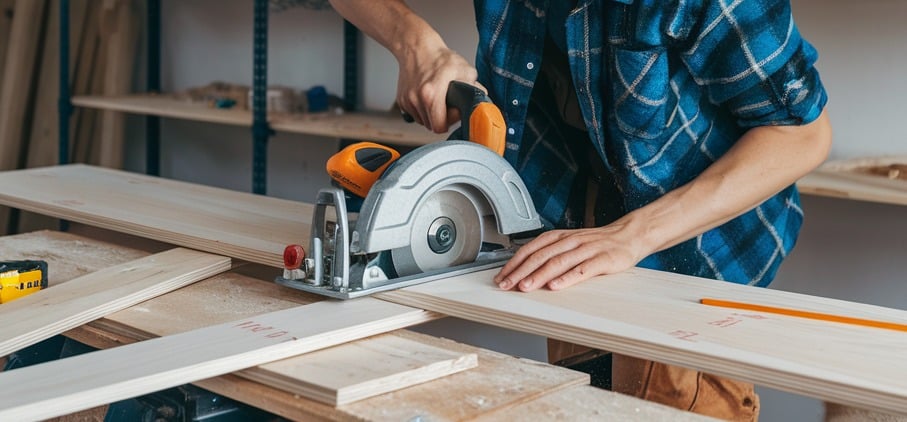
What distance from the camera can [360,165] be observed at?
1.55 m

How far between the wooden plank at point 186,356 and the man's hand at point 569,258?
0.17 metres

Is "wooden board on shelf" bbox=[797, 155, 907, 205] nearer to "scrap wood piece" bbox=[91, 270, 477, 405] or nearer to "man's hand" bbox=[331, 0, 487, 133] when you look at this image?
"man's hand" bbox=[331, 0, 487, 133]

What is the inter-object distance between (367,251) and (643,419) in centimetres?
51

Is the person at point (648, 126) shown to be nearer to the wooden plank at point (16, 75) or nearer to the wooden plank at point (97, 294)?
the wooden plank at point (97, 294)

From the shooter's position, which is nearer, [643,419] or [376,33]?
[643,419]

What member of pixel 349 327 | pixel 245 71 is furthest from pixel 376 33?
pixel 245 71

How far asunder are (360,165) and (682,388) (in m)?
0.69

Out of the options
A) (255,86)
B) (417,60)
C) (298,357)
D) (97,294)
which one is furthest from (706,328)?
(255,86)

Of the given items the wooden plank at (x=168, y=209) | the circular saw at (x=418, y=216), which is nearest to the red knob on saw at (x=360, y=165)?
the circular saw at (x=418, y=216)

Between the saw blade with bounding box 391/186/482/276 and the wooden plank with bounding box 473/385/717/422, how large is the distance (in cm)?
43

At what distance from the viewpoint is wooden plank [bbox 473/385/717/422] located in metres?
1.11

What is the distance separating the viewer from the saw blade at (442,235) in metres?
1.55

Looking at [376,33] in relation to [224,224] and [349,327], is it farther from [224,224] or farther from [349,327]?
[349,327]

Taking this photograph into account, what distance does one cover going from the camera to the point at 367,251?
1.46 meters
